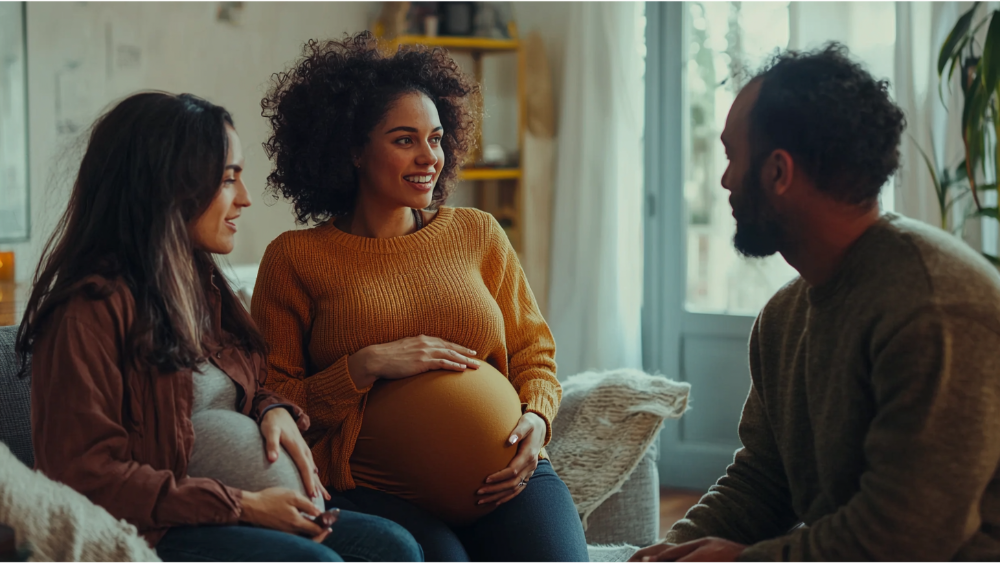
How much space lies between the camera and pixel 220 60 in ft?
10.7

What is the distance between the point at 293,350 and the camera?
1.70 meters

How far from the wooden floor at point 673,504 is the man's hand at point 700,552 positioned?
185cm

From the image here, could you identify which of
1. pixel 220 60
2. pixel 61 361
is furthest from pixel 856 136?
pixel 220 60

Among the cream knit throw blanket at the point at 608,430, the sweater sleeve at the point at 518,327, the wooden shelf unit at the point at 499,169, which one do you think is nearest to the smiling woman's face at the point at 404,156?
the sweater sleeve at the point at 518,327

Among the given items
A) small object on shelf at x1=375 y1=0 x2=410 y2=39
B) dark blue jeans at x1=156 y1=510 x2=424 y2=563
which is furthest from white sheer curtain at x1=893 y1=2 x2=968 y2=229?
dark blue jeans at x1=156 y1=510 x2=424 y2=563

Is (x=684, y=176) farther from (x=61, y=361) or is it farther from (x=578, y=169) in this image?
(x=61, y=361)

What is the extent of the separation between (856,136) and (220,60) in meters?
2.64

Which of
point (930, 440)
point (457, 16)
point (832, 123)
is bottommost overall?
point (930, 440)

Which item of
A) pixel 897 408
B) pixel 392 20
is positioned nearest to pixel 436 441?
pixel 897 408

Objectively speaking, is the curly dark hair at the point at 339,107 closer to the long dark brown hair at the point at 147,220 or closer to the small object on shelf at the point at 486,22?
the long dark brown hair at the point at 147,220

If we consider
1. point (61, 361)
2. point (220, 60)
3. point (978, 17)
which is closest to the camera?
point (61, 361)

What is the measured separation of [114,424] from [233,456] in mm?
177

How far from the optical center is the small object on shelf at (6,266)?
2574mm

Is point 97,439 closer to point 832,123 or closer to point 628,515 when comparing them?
point 832,123
